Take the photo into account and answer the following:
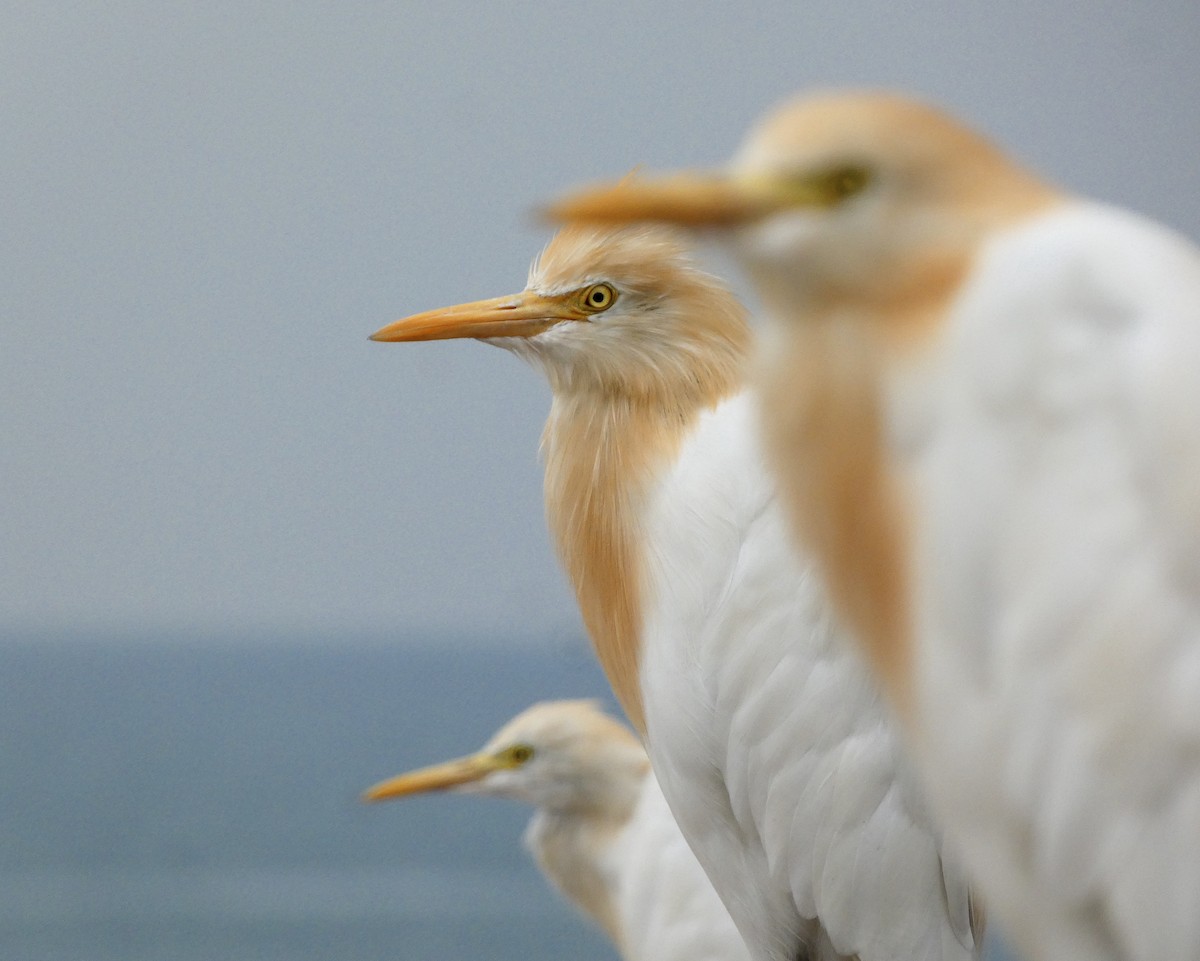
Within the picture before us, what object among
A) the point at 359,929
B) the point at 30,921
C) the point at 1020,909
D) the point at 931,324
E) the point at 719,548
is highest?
the point at 30,921

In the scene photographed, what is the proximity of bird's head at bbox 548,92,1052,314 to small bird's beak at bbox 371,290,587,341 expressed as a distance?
53cm

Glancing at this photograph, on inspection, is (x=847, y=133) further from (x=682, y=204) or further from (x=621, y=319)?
(x=621, y=319)

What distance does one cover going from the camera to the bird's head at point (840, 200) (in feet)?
1.30

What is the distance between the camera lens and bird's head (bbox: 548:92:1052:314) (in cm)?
39

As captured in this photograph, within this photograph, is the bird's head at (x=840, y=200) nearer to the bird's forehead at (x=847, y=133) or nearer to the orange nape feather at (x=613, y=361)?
the bird's forehead at (x=847, y=133)

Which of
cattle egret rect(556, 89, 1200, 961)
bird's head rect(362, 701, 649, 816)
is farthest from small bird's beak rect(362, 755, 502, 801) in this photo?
cattle egret rect(556, 89, 1200, 961)

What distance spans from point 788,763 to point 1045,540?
487 mm

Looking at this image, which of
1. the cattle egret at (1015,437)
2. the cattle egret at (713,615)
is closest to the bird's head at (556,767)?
the cattle egret at (713,615)

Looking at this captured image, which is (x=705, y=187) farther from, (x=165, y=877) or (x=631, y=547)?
(x=165, y=877)

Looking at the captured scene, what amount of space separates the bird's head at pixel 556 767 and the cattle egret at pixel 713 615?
68 centimetres

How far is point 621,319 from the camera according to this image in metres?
0.95

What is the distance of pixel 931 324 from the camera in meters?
0.42

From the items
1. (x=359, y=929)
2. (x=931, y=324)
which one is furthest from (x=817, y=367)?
(x=359, y=929)

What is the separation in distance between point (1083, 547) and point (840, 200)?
137 mm
